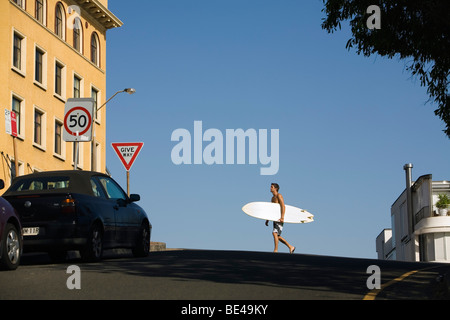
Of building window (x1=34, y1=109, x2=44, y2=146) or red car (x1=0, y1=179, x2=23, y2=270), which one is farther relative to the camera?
building window (x1=34, y1=109, x2=44, y2=146)

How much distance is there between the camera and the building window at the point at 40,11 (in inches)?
1825

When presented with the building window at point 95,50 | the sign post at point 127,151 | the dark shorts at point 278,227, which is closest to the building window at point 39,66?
the building window at point 95,50

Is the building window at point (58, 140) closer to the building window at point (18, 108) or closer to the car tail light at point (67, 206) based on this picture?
the building window at point (18, 108)

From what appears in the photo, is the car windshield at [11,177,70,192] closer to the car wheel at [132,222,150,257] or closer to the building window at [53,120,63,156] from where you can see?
the car wheel at [132,222,150,257]

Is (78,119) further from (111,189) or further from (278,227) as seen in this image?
(278,227)

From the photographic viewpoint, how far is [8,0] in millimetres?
42750

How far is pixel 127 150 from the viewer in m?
26.0

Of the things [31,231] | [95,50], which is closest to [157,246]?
[31,231]

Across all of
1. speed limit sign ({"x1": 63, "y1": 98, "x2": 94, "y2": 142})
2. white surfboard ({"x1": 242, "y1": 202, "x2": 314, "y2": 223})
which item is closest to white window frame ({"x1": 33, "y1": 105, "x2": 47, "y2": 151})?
white surfboard ({"x1": 242, "y1": 202, "x2": 314, "y2": 223})

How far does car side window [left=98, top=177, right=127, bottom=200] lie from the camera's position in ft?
55.3

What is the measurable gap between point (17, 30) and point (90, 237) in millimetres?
30602

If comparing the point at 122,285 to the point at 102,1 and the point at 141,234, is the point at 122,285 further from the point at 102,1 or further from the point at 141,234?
the point at 102,1

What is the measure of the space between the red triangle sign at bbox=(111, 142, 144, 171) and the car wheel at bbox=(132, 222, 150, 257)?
8.16 m
